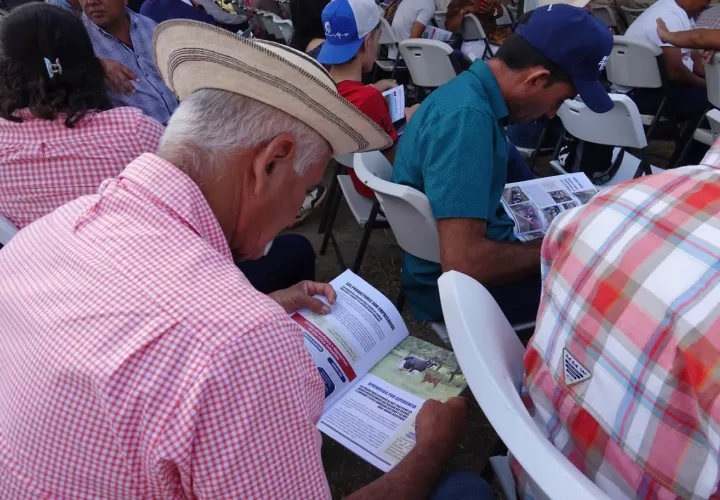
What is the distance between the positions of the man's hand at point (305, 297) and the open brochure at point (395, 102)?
4.54ft

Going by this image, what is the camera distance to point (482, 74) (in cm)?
177

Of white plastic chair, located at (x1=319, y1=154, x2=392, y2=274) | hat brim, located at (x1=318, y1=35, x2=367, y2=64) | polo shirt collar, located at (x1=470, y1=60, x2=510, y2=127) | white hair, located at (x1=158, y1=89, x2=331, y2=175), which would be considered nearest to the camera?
white hair, located at (x1=158, y1=89, x2=331, y2=175)

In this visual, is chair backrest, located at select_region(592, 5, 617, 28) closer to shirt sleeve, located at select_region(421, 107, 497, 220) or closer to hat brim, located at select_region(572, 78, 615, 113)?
hat brim, located at select_region(572, 78, 615, 113)

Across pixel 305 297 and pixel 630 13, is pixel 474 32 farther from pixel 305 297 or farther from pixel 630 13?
pixel 305 297

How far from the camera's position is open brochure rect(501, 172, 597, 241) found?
185 centimetres

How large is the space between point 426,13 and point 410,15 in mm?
161

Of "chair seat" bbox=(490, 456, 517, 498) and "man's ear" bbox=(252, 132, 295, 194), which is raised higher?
"man's ear" bbox=(252, 132, 295, 194)

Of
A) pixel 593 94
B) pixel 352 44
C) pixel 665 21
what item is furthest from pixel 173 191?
pixel 665 21

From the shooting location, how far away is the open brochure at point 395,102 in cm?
257

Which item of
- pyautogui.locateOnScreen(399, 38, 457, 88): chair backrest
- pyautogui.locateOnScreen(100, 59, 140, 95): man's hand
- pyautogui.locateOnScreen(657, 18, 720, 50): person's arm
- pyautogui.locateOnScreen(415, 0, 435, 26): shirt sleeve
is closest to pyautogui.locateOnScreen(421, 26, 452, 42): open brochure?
pyautogui.locateOnScreen(415, 0, 435, 26): shirt sleeve

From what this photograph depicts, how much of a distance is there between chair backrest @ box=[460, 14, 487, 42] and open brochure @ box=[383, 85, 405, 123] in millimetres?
2567

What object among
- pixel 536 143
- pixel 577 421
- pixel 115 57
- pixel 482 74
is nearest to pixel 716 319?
pixel 577 421

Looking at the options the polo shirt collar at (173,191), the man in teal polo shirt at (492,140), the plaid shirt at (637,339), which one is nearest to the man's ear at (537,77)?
the man in teal polo shirt at (492,140)

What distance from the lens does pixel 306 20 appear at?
11.0ft
